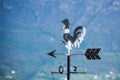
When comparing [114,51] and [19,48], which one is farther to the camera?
[19,48]

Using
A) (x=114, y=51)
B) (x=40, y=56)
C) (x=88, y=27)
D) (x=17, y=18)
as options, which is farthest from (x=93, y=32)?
(x=17, y=18)

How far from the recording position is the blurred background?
327 cm

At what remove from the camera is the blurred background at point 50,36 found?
10.7ft

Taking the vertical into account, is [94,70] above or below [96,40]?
below

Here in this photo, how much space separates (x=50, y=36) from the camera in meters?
3.42

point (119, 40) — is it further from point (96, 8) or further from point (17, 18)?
point (17, 18)

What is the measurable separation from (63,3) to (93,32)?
45cm

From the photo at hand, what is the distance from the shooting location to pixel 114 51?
10.7 feet

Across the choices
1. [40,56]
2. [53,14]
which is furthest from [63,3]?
[40,56]

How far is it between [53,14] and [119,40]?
742 mm

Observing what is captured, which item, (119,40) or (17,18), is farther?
(17,18)

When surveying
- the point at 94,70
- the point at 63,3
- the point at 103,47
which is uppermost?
the point at 63,3

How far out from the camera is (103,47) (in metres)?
3.28

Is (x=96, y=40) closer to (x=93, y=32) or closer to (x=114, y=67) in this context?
(x=93, y=32)
